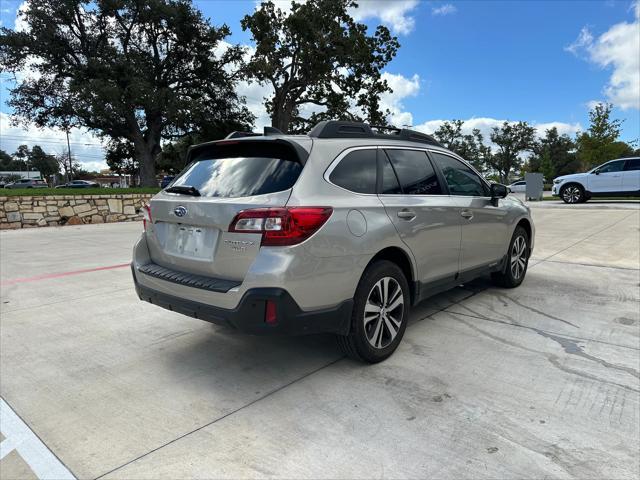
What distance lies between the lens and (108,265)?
7.16m

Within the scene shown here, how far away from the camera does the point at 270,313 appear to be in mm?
2670

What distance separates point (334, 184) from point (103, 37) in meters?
27.2

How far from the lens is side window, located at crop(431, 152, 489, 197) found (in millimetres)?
4320

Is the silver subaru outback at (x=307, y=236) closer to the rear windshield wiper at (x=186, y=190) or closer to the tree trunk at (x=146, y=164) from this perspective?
the rear windshield wiper at (x=186, y=190)

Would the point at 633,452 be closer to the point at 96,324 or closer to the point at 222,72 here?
the point at 96,324

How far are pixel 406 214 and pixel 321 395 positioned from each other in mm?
1523

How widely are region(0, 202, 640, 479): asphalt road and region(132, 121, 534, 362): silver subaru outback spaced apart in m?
0.48

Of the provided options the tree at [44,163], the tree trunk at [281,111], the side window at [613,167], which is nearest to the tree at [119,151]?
the tree trunk at [281,111]

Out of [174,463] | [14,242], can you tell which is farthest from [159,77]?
[174,463]

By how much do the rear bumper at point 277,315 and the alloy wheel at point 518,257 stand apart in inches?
129

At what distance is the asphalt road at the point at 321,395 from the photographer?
2256mm

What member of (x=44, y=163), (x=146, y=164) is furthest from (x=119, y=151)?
(x=44, y=163)

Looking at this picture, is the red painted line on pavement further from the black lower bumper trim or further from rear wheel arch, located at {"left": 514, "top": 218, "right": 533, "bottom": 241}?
rear wheel arch, located at {"left": 514, "top": 218, "right": 533, "bottom": 241}

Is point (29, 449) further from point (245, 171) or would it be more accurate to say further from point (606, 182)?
point (606, 182)
